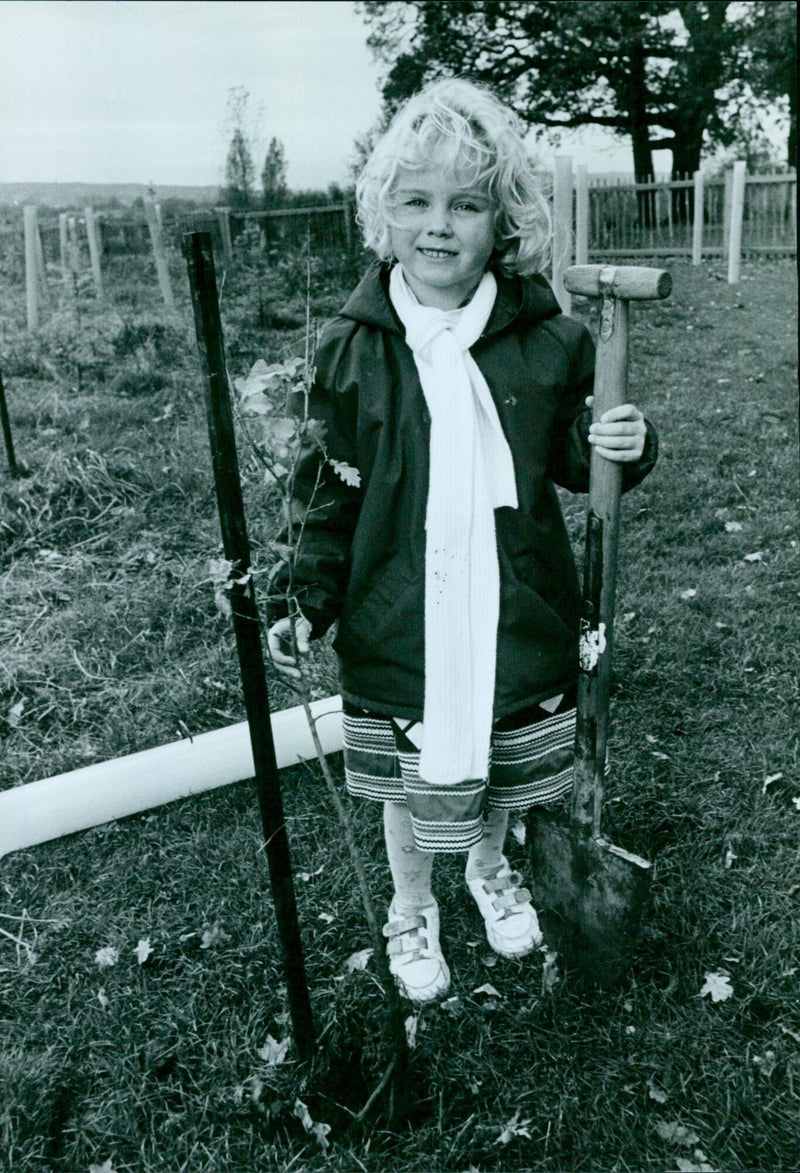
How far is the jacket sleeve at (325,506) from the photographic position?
1919 mm

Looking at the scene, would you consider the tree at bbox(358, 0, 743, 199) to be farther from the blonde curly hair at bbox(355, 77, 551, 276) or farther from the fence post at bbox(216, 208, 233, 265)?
the blonde curly hair at bbox(355, 77, 551, 276)

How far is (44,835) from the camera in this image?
2.71 meters

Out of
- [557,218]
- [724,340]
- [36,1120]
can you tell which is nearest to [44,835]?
[36,1120]

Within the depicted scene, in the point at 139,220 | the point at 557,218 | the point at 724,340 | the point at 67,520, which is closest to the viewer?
the point at 67,520

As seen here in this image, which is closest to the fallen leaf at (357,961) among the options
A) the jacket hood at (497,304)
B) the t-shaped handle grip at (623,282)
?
the jacket hood at (497,304)

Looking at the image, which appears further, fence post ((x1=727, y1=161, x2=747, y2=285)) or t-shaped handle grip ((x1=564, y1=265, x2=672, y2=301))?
fence post ((x1=727, y1=161, x2=747, y2=285))

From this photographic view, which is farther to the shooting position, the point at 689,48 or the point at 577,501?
the point at 689,48

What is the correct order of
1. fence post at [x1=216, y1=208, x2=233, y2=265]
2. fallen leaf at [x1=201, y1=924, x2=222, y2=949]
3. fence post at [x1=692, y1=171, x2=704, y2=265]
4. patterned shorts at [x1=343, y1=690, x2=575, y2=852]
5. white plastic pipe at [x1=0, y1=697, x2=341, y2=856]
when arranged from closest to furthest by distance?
1. patterned shorts at [x1=343, y1=690, x2=575, y2=852]
2. fallen leaf at [x1=201, y1=924, x2=222, y2=949]
3. white plastic pipe at [x1=0, y1=697, x2=341, y2=856]
4. fence post at [x1=216, y1=208, x2=233, y2=265]
5. fence post at [x1=692, y1=171, x2=704, y2=265]

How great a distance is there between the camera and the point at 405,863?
2.26 meters

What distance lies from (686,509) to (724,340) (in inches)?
191

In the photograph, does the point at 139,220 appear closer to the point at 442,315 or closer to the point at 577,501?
the point at 577,501

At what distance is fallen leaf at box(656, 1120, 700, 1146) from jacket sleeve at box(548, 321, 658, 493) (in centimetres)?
114

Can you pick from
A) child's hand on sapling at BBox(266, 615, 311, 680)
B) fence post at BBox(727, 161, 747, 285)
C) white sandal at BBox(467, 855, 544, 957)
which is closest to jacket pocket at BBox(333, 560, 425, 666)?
child's hand on sapling at BBox(266, 615, 311, 680)

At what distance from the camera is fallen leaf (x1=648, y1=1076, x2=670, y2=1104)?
6.22 ft
